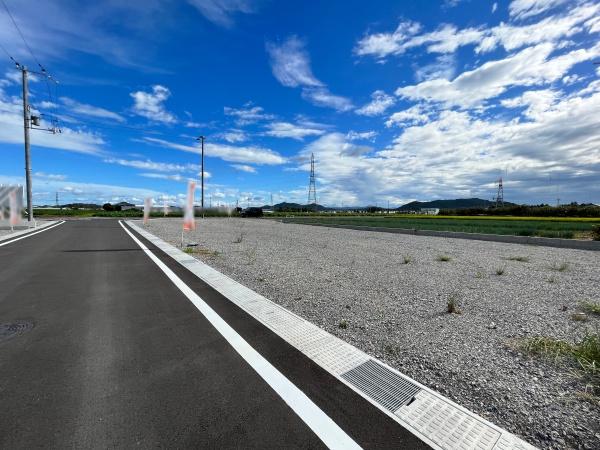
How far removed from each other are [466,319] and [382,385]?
2681 mm

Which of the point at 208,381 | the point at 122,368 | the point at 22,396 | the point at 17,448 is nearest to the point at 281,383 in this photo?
the point at 208,381

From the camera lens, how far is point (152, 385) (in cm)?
295

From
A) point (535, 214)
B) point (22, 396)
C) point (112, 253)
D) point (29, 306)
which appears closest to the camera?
point (22, 396)

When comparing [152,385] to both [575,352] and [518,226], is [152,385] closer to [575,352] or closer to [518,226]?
[575,352]

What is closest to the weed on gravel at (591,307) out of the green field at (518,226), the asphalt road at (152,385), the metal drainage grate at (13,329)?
the asphalt road at (152,385)

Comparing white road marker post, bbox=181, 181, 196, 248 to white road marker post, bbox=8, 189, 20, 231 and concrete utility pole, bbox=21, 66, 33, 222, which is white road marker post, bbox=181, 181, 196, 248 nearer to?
white road marker post, bbox=8, 189, 20, 231

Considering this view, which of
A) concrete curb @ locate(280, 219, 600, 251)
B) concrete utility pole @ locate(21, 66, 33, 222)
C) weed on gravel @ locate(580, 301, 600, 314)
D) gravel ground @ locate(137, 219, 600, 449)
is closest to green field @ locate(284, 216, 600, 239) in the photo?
concrete curb @ locate(280, 219, 600, 251)

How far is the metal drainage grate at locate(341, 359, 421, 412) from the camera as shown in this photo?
9.20ft

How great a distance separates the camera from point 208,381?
3.03 meters

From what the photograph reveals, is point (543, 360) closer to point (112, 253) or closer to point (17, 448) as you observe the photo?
point (17, 448)

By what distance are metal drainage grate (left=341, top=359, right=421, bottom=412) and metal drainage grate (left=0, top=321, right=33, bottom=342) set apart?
4.35 metres

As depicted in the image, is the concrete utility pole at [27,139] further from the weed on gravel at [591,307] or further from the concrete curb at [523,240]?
the weed on gravel at [591,307]

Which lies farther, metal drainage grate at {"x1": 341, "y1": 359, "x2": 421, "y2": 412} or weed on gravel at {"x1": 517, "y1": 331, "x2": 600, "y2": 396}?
weed on gravel at {"x1": 517, "y1": 331, "x2": 600, "y2": 396}

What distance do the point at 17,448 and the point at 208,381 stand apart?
4.55 ft
